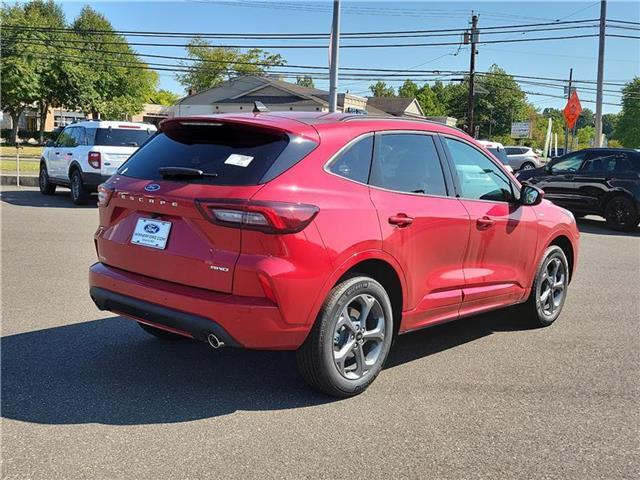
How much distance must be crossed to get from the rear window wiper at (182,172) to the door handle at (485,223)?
2.20 meters

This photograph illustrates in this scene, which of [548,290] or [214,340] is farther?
[548,290]

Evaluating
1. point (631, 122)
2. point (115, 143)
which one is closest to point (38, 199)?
point (115, 143)

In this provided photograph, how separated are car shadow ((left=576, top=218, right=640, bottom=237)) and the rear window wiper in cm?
1187

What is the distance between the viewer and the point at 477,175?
17.1 ft

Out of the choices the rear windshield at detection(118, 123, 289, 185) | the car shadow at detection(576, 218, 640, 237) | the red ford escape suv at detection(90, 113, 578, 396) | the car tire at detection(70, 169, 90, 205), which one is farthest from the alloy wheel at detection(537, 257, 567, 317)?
the car tire at detection(70, 169, 90, 205)

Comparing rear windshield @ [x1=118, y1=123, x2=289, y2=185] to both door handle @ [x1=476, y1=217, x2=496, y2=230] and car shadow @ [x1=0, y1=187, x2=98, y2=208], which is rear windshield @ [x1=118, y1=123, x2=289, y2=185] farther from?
car shadow @ [x1=0, y1=187, x2=98, y2=208]

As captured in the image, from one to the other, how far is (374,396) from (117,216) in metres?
2.07

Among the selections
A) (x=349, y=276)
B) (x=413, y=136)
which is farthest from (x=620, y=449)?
(x=413, y=136)

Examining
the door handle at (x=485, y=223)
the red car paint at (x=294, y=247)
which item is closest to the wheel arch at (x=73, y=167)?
the red car paint at (x=294, y=247)

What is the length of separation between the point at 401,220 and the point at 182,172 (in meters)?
1.44

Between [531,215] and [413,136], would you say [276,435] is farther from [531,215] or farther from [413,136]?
[531,215]

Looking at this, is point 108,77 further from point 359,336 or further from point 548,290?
point 359,336

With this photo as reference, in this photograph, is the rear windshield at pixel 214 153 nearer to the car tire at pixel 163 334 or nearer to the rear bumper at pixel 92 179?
the car tire at pixel 163 334

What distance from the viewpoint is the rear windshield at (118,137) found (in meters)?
14.5
